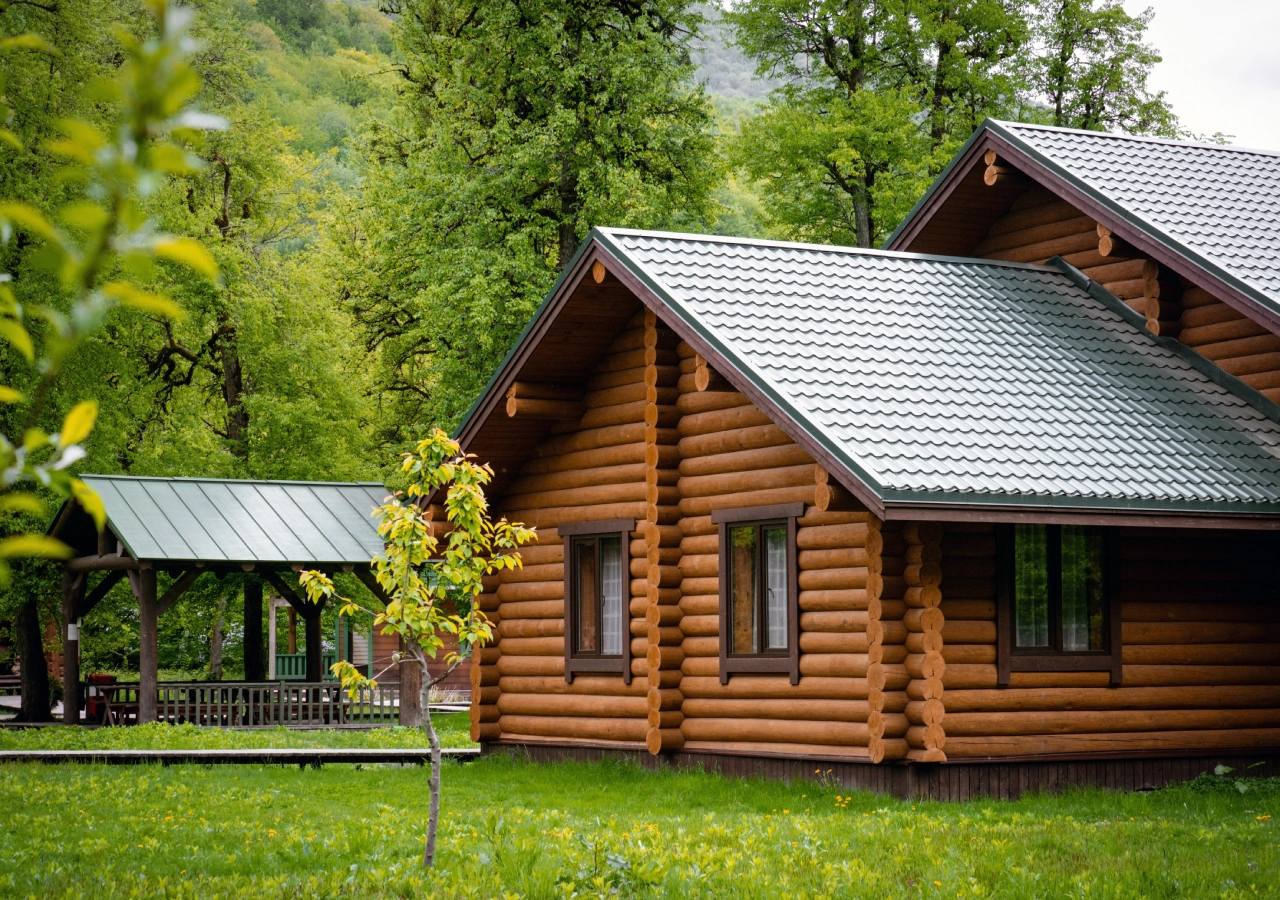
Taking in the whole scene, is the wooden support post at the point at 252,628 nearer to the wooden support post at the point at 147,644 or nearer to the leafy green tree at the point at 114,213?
the wooden support post at the point at 147,644

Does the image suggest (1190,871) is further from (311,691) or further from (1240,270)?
(311,691)

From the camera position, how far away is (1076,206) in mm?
17953

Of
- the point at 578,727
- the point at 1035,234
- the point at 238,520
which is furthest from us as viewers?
the point at 238,520

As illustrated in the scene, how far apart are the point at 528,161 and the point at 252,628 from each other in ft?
38.6

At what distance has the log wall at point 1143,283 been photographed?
55.0ft

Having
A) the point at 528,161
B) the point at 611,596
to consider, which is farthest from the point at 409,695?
the point at 528,161

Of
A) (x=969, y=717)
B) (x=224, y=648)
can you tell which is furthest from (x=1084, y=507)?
(x=224, y=648)

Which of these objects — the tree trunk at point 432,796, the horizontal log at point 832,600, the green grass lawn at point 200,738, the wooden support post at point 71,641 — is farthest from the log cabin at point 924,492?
the wooden support post at point 71,641

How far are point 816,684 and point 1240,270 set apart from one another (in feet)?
21.1

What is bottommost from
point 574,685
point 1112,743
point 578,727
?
point 578,727

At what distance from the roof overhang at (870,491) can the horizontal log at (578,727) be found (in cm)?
445

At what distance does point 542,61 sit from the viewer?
1282 inches

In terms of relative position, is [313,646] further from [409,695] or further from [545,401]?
[545,401]

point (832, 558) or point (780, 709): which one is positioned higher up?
point (832, 558)
